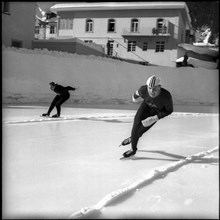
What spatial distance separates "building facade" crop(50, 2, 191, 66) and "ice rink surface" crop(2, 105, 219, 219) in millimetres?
775

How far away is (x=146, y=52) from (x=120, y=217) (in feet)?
5.35

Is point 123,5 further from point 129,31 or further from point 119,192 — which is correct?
point 129,31

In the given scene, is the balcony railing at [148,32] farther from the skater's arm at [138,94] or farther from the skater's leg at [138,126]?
the skater's leg at [138,126]

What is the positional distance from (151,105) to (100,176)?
3.97ft

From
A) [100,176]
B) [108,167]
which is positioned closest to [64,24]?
[100,176]

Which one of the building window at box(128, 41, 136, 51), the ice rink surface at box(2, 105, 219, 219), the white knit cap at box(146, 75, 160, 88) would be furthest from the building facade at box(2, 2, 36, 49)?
the white knit cap at box(146, 75, 160, 88)

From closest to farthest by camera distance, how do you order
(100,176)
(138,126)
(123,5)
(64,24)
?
(123,5), (64,24), (100,176), (138,126)

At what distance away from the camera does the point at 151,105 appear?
13.6ft

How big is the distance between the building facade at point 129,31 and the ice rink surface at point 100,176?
775 mm

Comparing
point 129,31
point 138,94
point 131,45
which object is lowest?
point 138,94

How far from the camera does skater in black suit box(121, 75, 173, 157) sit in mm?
3782

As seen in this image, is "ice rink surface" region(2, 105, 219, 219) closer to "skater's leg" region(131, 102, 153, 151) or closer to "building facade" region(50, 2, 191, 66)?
"skater's leg" region(131, 102, 153, 151)

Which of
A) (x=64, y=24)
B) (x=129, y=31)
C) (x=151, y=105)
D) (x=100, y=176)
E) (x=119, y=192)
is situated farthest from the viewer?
(x=151, y=105)

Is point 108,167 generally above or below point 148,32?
below
